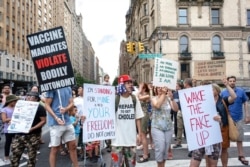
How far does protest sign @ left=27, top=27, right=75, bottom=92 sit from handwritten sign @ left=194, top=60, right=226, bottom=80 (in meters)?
3.82

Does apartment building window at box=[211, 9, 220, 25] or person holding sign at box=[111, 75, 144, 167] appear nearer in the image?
person holding sign at box=[111, 75, 144, 167]

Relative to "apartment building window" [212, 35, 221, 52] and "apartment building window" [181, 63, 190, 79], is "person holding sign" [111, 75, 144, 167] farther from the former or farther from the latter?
"apartment building window" [212, 35, 221, 52]

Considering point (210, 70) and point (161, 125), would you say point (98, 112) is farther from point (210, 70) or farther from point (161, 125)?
point (210, 70)

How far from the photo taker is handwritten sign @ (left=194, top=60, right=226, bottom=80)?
7.86 m

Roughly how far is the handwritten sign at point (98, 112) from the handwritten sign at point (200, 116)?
127 centimetres

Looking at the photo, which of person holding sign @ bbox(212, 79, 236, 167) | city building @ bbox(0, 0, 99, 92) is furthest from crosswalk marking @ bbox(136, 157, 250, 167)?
city building @ bbox(0, 0, 99, 92)

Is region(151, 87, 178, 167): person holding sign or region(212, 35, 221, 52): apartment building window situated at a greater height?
region(212, 35, 221, 52): apartment building window

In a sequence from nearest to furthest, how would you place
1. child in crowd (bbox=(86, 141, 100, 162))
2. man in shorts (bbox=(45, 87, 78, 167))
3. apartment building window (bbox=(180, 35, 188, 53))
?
man in shorts (bbox=(45, 87, 78, 167)) < child in crowd (bbox=(86, 141, 100, 162)) < apartment building window (bbox=(180, 35, 188, 53))

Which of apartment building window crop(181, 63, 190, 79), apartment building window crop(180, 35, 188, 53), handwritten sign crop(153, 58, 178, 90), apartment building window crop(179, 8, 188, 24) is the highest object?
apartment building window crop(179, 8, 188, 24)

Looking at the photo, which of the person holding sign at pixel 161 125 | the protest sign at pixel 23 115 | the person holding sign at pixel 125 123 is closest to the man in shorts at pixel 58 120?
the protest sign at pixel 23 115

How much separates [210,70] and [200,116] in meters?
3.15

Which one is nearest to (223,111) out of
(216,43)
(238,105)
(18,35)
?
(238,105)

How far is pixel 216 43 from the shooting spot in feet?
127

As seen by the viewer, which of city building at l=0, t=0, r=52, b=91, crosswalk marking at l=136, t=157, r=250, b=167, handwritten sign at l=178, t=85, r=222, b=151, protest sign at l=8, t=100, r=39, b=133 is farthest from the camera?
city building at l=0, t=0, r=52, b=91
